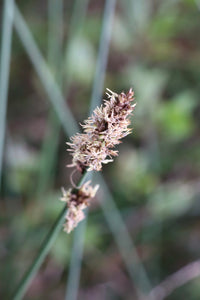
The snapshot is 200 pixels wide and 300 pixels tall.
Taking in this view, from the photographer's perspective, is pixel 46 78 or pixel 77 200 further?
pixel 46 78

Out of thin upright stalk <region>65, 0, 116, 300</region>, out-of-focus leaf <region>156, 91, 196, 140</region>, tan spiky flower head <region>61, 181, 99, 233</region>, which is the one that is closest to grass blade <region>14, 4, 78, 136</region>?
thin upright stalk <region>65, 0, 116, 300</region>

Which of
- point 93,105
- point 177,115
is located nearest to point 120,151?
point 177,115

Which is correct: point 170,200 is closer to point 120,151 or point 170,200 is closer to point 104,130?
point 120,151

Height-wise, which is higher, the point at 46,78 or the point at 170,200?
the point at 46,78

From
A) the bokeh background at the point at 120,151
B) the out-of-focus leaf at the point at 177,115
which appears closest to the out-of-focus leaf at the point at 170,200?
the bokeh background at the point at 120,151

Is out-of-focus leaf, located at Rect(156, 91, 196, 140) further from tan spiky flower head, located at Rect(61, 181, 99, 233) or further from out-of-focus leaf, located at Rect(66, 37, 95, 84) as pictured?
tan spiky flower head, located at Rect(61, 181, 99, 233)

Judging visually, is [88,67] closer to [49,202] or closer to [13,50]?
[13,50]

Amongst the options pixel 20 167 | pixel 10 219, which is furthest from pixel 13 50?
pixel 10 219
